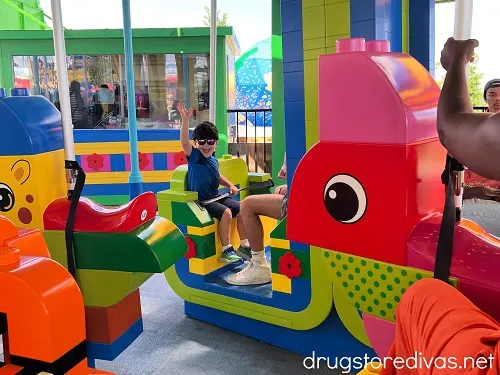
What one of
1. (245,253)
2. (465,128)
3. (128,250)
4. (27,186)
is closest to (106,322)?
(128,250)

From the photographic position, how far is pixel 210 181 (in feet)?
8.55

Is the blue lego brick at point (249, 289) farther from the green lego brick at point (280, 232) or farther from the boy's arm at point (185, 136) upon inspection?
the boy's arm at point (185, 136)

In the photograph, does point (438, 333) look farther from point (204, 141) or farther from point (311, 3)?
point (204, 141)

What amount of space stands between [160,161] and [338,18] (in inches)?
135

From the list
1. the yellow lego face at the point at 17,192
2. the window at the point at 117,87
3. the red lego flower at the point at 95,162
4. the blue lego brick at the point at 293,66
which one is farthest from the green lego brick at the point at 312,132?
the window at the point at 117,87

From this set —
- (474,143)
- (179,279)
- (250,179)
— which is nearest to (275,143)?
(250,179)

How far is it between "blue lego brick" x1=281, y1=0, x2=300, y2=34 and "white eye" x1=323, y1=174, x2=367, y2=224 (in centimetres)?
74

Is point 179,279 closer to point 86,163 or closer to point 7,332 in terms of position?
point 7,332

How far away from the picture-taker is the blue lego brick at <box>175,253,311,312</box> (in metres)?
2.03

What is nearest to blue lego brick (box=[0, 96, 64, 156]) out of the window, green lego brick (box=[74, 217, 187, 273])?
green lego brick (box=[74, 217, 187, 273])

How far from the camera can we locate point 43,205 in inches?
68.8

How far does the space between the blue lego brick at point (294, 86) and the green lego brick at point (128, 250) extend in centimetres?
70

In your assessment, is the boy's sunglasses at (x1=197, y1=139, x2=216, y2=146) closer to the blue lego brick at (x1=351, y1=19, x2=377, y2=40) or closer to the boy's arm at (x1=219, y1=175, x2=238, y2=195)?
the boy's arm at (x1=219, y1=175, x2=238, y2=195)

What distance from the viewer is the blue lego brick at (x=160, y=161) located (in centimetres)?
491
